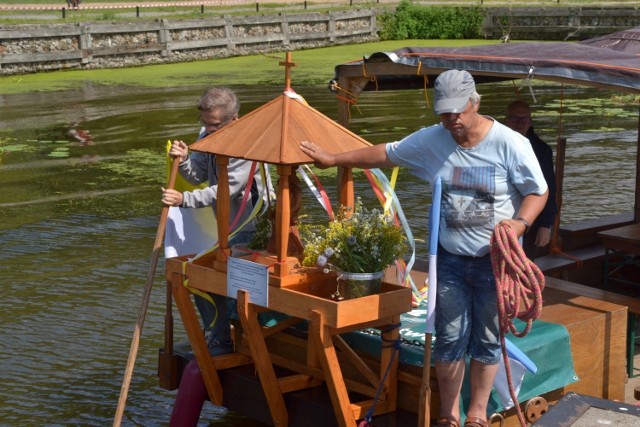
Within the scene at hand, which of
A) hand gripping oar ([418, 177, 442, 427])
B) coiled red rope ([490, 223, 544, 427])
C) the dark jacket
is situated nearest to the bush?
the dark jacket

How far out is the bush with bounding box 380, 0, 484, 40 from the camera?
38.1 metres

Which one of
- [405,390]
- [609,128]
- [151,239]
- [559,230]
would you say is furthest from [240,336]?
[609,128]

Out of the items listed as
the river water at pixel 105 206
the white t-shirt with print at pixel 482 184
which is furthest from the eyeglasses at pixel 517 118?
the white t-shirt with print at pixel 482 184

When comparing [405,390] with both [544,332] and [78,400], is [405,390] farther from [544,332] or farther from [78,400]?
[78,400]

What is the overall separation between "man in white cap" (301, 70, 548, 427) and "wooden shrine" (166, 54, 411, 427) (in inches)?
15.9

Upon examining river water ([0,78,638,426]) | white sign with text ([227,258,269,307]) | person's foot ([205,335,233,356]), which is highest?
white sign with text ([227,258,269,307])

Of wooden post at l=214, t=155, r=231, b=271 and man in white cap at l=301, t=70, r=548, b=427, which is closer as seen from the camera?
man in white cap at l=301, t=70, r=548, b=427

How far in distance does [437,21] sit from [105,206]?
2706cm

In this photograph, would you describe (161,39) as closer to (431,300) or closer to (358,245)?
(358,245)

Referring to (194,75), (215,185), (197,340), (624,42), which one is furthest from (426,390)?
(194,75)

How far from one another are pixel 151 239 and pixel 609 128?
32.9 ft

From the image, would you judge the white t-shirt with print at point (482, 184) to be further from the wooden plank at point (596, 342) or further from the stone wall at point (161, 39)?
the stone wall at point (161, 39)

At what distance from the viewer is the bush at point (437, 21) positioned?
3809cm

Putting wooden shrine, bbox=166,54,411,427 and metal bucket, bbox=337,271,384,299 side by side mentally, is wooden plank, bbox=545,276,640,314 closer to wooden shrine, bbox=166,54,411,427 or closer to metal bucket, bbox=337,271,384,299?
wooden shrine, bbox=166,54,411,427
